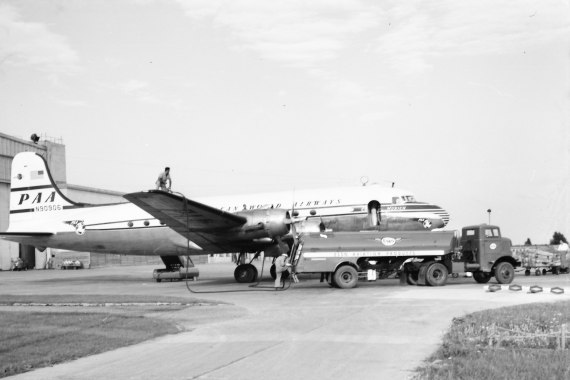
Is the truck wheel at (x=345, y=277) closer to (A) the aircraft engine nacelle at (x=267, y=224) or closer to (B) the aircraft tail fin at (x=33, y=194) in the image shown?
(A) the aircraft engine nacelle at (x=267, y=224)

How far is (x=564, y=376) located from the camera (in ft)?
24.2

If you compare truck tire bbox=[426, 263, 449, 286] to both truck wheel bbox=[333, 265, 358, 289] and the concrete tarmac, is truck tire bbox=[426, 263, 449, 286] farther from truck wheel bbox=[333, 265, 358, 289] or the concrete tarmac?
the concrete tarmac

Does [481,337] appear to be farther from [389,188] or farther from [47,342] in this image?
[389,188]

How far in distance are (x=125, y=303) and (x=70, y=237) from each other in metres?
12.6

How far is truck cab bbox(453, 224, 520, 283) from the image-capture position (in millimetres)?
22859

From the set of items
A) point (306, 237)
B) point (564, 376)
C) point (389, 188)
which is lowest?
point (564, 376)

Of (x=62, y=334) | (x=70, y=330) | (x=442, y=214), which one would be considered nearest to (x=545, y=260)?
(x=442, y=214)

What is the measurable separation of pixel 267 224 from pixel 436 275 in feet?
22.0

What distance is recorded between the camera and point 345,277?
22141 mm

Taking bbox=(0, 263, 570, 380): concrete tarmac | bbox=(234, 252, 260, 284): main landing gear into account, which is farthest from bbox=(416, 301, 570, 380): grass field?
bbox=(234, 252, 260, 284): main landing gear

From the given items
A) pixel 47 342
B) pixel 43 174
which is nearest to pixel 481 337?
pixel 47 342

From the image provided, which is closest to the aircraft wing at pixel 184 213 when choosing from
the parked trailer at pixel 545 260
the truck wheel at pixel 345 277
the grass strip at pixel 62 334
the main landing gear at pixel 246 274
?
the main landing gear at pixel 246 274

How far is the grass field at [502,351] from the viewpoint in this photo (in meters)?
7.66

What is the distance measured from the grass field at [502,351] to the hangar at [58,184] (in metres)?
47.8
